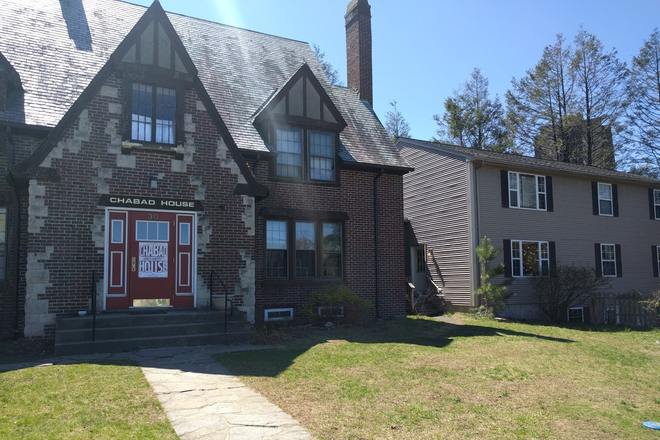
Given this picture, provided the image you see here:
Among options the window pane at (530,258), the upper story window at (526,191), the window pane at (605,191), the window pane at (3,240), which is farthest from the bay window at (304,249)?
the window pane at (605,191)

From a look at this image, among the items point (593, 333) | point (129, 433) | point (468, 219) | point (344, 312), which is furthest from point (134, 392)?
point (468, 219)

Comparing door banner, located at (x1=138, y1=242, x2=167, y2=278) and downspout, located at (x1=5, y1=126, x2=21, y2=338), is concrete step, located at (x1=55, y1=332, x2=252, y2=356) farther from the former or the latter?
downspout, located at (x1=5, y1=126, x2=21, y2=338)

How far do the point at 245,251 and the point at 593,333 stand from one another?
10111 millimetres

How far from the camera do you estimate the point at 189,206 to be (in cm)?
1167

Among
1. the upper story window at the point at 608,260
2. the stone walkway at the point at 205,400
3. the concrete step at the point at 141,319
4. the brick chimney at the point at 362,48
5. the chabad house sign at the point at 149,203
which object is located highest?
the brick chimney at the point at 362,48

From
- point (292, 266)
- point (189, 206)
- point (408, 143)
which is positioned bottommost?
point (292, 266)

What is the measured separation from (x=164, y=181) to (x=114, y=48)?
4947mm

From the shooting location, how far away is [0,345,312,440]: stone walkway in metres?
5.29

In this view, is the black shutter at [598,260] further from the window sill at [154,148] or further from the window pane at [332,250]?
the window sill at [154,148]

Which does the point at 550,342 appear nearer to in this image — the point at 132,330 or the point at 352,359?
the point at 352,359

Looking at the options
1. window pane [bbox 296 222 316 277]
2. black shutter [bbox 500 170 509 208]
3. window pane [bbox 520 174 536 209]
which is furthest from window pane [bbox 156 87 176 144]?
window pane [bbox 520 174 536 209]

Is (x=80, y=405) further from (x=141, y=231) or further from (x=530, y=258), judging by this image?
(x=530, y=258)

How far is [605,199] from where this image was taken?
22641mm

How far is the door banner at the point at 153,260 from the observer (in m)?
11.2
